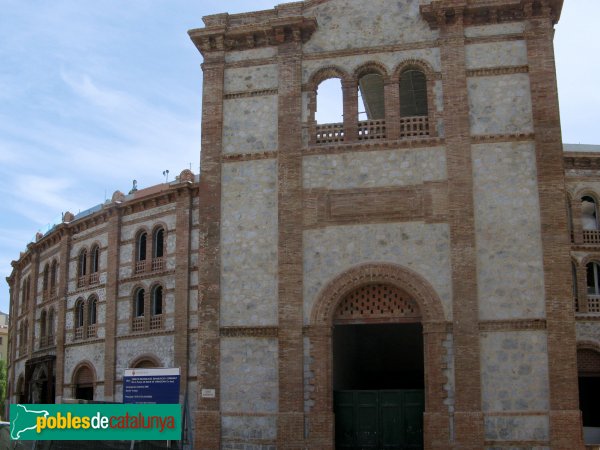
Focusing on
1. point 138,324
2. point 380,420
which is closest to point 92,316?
point 138,324

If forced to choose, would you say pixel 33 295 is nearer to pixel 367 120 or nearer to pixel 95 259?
pixel 95 259

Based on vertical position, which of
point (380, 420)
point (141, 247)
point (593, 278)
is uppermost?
point (141, 247)

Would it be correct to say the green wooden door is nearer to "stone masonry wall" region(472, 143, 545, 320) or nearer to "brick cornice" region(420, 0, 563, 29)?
"stone masonry wall" region(472, 143, 545, 320)

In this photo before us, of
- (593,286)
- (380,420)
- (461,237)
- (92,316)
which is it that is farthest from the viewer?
(92,316)

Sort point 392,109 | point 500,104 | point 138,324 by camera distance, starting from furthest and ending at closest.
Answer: point 138,324 → point 392,109 → point 500,104

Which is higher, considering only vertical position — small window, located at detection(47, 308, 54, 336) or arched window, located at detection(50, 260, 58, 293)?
arched window, located at detection(50, 260, 58, 293)

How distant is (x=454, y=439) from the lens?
69.7 ft

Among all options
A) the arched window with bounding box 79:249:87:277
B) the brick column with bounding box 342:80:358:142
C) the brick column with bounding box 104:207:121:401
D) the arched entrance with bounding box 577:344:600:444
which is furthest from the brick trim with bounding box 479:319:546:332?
the arched window with bounding box 79:249:87:277

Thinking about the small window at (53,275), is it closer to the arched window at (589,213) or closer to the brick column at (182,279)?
the brick column at (182,279)

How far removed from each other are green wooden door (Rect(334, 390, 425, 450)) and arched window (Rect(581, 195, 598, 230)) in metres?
17.0

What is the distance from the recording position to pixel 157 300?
37938 millimetres

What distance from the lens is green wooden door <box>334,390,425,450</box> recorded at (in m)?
22.5

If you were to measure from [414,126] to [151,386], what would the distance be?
11.6m

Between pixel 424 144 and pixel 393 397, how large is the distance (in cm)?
734
